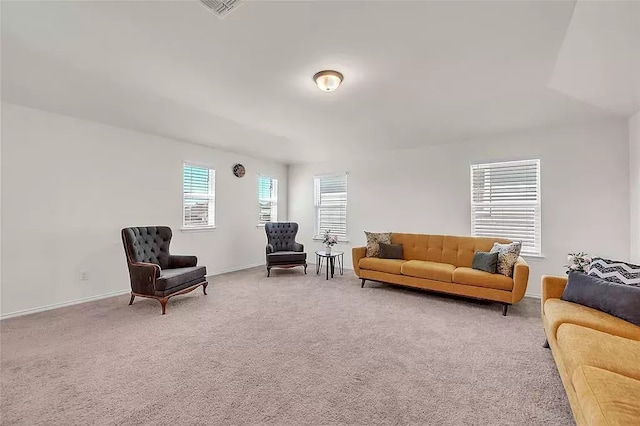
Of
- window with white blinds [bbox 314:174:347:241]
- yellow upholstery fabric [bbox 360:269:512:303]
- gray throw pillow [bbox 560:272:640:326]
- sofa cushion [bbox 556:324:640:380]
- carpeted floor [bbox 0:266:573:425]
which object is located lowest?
carpeted floor [bbox 0:266:573:425]

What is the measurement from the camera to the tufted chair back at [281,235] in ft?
19.9

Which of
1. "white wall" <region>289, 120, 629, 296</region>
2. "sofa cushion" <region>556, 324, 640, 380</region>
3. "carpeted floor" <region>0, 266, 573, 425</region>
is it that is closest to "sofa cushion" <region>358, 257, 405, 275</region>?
"carpeted floor" <region>0, 266, 573, 425</region>

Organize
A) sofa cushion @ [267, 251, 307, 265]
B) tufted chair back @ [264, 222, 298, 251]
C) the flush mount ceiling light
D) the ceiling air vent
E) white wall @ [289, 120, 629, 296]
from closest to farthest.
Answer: the ceiling air vent, the flush mount ceiling light, white wall @ [289, 120, 629, 296], sofa cushion @ [267, 251, 307, 265], tufted chair back @ [264, 222, 298, 251]

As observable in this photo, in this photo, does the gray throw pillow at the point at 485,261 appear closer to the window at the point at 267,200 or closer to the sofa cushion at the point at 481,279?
the sofa cushion at the point at 481,279

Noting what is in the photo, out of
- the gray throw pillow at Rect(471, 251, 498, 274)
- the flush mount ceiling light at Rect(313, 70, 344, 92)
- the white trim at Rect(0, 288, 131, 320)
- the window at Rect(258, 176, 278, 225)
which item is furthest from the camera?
the window at Rect(258, 176, 278, 225)

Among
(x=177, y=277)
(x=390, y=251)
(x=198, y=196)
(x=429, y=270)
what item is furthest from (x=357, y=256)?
(x=198, y=196)

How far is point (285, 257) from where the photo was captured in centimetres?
559

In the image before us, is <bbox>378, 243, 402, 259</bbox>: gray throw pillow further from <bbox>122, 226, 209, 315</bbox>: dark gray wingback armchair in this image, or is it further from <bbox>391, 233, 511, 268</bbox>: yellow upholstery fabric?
<bbox>122, 226, 209, 315</bbox>: dark gray wingback armchair

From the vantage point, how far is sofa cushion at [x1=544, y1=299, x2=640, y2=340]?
1979 millimetres

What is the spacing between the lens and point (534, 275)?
441 cm

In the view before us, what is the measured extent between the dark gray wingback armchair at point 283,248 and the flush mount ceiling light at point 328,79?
3.46 metres

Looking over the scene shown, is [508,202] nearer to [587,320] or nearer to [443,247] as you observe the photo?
[443,247]

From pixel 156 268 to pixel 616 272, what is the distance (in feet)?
15.3

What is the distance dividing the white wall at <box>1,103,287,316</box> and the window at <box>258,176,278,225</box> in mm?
1600
